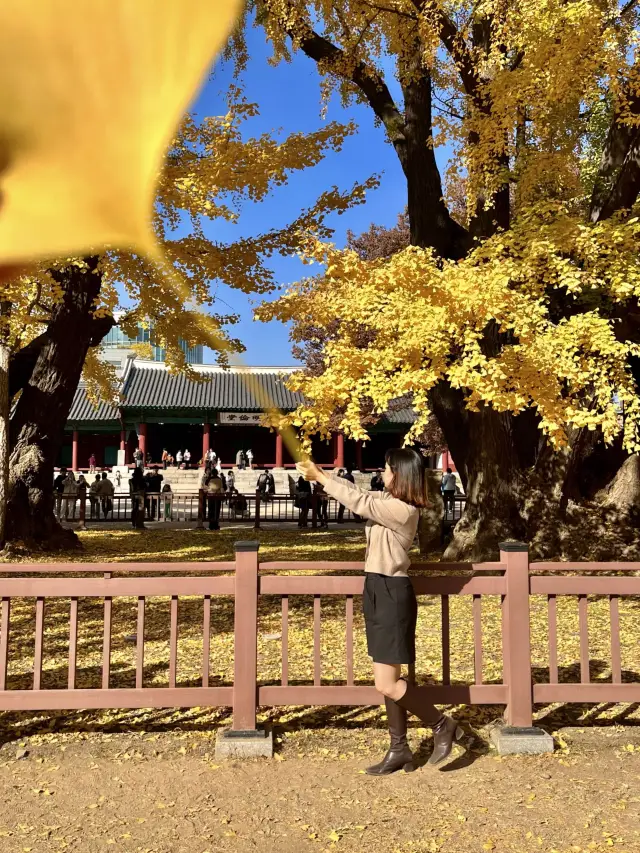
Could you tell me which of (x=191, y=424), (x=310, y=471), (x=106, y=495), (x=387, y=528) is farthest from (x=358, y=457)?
(x=310, y=471)

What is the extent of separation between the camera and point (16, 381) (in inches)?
504

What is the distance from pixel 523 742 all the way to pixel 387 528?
5.21 feet

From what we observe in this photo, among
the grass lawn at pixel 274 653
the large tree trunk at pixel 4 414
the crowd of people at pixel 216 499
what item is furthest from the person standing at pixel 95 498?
the grass lawn at pixel 274 653

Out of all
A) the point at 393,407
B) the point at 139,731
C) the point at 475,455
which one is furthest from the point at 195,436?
the point at 139,731

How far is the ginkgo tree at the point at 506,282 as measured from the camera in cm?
653

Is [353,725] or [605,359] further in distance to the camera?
[605,359]

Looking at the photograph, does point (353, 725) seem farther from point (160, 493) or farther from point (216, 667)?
point (160, 493)

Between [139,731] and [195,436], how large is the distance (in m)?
34.2

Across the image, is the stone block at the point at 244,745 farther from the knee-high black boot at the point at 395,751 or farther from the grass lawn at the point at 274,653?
the knee-high black boot at the point at 395,751

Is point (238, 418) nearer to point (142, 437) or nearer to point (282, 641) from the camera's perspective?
point (142, 437)

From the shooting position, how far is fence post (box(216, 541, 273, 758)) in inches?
150

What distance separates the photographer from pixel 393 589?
3391 millimetres

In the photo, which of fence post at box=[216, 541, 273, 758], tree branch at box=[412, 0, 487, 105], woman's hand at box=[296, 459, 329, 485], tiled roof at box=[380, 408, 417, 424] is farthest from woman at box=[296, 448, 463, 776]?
tiled roof at box=[380, 408, 417, 424]

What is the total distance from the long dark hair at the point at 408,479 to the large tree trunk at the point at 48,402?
1058cm
